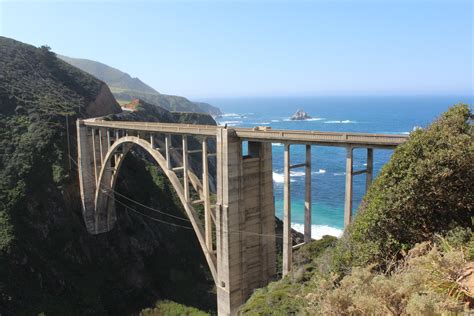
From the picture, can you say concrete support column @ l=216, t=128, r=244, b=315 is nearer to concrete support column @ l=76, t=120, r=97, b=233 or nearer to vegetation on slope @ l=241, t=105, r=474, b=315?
vegetation on slope @ l=241, t=105, r=474, b=315

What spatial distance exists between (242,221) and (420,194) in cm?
1037

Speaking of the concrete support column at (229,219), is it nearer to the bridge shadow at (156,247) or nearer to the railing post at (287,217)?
the railing post at (287,217)

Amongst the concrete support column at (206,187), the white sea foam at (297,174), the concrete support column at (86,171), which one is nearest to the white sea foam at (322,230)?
the white sea foam at (297,174)

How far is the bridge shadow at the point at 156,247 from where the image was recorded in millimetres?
34534

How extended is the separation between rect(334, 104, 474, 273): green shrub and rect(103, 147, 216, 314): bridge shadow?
2379cm

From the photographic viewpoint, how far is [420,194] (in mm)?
11906

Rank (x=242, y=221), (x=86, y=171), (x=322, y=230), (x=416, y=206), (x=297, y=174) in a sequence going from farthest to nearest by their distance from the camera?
1. (x=297, y=174)
2. (x=322, y=230)
3. (x=86, y=171)
4. (x=242, y=221)
5. (x=416, y=206)

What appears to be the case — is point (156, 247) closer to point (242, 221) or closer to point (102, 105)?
point (242, 221)

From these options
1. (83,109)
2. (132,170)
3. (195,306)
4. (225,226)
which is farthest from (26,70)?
(225,226)

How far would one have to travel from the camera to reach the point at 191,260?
38.3 m

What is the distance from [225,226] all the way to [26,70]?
4587 centimetres

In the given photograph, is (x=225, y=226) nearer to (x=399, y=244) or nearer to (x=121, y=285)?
(x=399, y=244)

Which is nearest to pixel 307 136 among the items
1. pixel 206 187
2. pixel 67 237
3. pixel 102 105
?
pixel 206 187

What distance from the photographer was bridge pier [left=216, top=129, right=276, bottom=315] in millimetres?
19672
